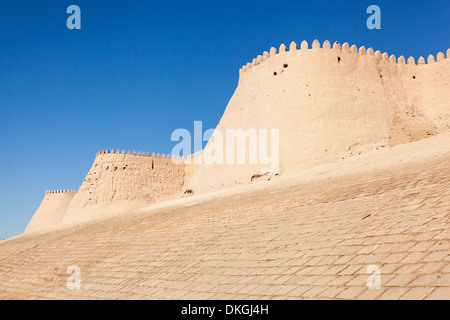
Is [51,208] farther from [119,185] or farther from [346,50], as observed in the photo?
[346,50]

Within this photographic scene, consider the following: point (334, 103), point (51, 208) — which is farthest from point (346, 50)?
point (51, 208)

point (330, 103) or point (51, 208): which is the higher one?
point (330, 103)

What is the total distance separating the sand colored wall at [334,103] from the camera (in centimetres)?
2170

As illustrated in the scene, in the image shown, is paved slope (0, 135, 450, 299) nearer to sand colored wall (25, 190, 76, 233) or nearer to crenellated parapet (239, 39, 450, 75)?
crenellated parapet (239, 39, 450, 75)

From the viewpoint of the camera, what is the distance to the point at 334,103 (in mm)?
22297

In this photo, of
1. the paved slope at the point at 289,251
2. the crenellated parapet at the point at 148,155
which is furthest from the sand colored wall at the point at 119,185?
the paved slope at the point at 289,251

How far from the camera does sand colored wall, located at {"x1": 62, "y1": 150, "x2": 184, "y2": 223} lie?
33.1 m

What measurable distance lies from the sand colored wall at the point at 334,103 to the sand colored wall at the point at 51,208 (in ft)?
83.2

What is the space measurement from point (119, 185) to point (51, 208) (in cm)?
1642

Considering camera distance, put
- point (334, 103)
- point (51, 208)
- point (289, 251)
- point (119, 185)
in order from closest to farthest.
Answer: point (289, 251), point (334, 103), point (119, 185), point (51, 208)

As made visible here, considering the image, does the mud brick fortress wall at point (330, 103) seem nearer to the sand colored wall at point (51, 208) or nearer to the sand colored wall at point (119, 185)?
the sand colored wall at point (119, 185)

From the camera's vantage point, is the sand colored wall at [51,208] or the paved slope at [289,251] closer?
the paved slope at [289,251]

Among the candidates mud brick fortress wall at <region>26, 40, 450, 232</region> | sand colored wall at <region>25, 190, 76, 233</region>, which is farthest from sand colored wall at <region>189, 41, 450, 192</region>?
sand colored wall at <region>25, 190, 76, 233</region>

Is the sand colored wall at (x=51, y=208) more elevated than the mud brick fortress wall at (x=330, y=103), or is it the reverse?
the mud brick fortress wall at (x=330, y=103)
